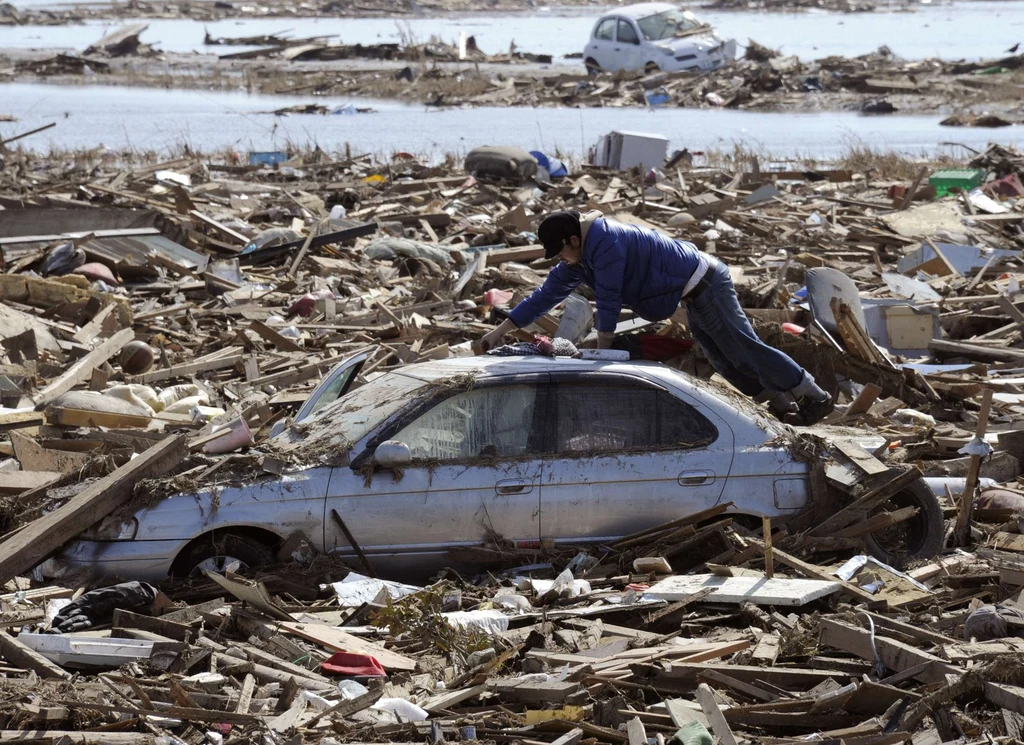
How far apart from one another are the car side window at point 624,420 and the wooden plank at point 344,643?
6.12 feet

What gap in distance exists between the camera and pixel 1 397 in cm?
1152

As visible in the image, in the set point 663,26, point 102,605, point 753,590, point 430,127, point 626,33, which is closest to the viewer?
point 102,605

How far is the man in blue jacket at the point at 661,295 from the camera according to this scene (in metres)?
8.94

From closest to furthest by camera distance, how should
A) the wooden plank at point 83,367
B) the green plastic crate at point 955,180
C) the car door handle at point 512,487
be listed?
1. the car door handle at point 512,487
2. the wooden plank at point 83,367
3. the green plastic crate at point 955,180

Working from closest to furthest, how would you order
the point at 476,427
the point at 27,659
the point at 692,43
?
the point at 27,659 < the point at 476,427 < the point at 692,43

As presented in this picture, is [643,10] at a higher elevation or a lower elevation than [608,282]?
higher

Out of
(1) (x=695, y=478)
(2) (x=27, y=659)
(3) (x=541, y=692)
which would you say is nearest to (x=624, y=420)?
(1) (x=695, y=478)

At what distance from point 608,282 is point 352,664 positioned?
375cm

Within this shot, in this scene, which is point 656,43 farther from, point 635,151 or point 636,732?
point 636,732

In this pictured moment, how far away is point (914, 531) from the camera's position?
8.04 m

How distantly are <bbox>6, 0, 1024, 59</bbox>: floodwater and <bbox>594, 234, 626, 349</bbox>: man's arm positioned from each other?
1730 inches

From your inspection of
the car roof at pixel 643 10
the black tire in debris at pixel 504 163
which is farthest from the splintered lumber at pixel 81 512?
the car roof at pixel 643 10

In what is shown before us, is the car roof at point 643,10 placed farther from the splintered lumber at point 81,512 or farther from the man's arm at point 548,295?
the splintered lumber at point 81,512

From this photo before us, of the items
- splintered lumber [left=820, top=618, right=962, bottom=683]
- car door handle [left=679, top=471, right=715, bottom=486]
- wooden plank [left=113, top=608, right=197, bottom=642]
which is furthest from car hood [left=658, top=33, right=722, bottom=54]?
wooden plank [left=113, top=608, right=197, bottom=642]
